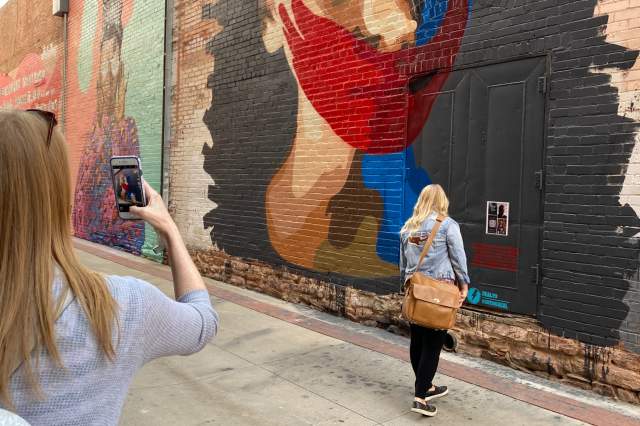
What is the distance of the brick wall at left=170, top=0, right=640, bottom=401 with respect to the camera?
172 inches

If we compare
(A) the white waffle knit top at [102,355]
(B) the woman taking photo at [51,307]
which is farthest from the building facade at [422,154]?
(B) the woman taking photo at [51,307]

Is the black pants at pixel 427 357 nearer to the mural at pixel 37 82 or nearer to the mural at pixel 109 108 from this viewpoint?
the mural at pixel 109 108

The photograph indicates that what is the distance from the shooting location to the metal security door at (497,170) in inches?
193

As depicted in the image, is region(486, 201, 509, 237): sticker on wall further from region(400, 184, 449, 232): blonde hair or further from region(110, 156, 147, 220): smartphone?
region(110, 156, 147, 220): smartphone

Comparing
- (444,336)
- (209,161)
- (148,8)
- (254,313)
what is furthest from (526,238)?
(148,8)

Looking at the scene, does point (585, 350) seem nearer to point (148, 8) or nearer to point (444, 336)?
point (444, 336)

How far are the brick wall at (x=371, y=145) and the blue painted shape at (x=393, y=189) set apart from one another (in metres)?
0.02

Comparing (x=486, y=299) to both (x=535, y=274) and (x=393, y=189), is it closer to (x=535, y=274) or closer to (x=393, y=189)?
(x=535, y=274)

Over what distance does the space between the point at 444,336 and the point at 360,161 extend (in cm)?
294

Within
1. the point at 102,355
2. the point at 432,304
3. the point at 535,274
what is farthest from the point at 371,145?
the point at 102,355

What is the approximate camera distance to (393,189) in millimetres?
6191

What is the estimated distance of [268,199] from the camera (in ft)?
26.6

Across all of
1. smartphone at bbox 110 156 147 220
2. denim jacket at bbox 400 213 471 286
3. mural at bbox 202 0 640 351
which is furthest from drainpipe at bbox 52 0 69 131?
smartphone at bbox 110 156 147 220

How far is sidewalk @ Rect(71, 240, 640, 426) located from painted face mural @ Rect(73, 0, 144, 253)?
287 inches
